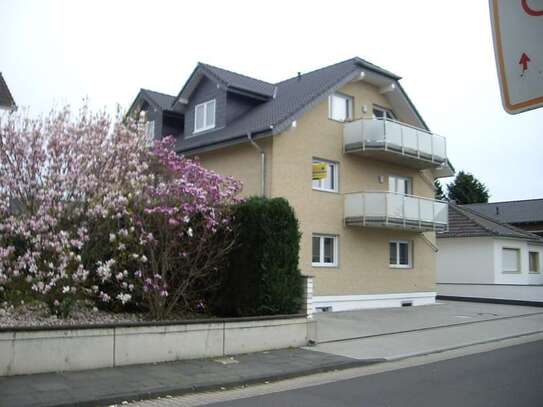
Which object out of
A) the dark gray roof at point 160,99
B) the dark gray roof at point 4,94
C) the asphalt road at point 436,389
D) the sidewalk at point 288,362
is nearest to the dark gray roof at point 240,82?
the dark gray roof at point 160,99

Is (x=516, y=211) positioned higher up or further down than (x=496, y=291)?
higher up

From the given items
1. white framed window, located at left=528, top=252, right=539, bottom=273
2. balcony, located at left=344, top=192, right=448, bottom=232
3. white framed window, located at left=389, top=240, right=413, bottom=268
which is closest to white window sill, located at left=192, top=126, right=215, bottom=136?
balcony, located at left=344, top=192, right=448, bottom=232

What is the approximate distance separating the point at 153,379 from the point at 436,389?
423 cm

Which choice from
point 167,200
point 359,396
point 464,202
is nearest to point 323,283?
point 167,200

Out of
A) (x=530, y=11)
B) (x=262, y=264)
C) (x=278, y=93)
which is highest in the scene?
(x=278, y=93)

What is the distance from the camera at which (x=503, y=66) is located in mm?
1744

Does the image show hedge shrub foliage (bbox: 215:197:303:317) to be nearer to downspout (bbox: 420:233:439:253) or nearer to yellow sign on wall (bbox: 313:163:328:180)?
yellow sign on wall (bbox: 313:163:328:180)

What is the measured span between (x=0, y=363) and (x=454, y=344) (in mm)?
9952

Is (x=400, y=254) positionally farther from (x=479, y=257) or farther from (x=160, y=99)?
(x=160, y=99)

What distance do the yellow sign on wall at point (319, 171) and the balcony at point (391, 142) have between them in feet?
6.44

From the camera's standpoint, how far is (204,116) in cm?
2334

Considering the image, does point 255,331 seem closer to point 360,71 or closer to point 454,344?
point 454,344

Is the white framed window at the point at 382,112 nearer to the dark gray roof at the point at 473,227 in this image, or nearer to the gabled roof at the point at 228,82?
the gabled roof at the point at 228,82

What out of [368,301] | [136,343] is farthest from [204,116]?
[136,343]
